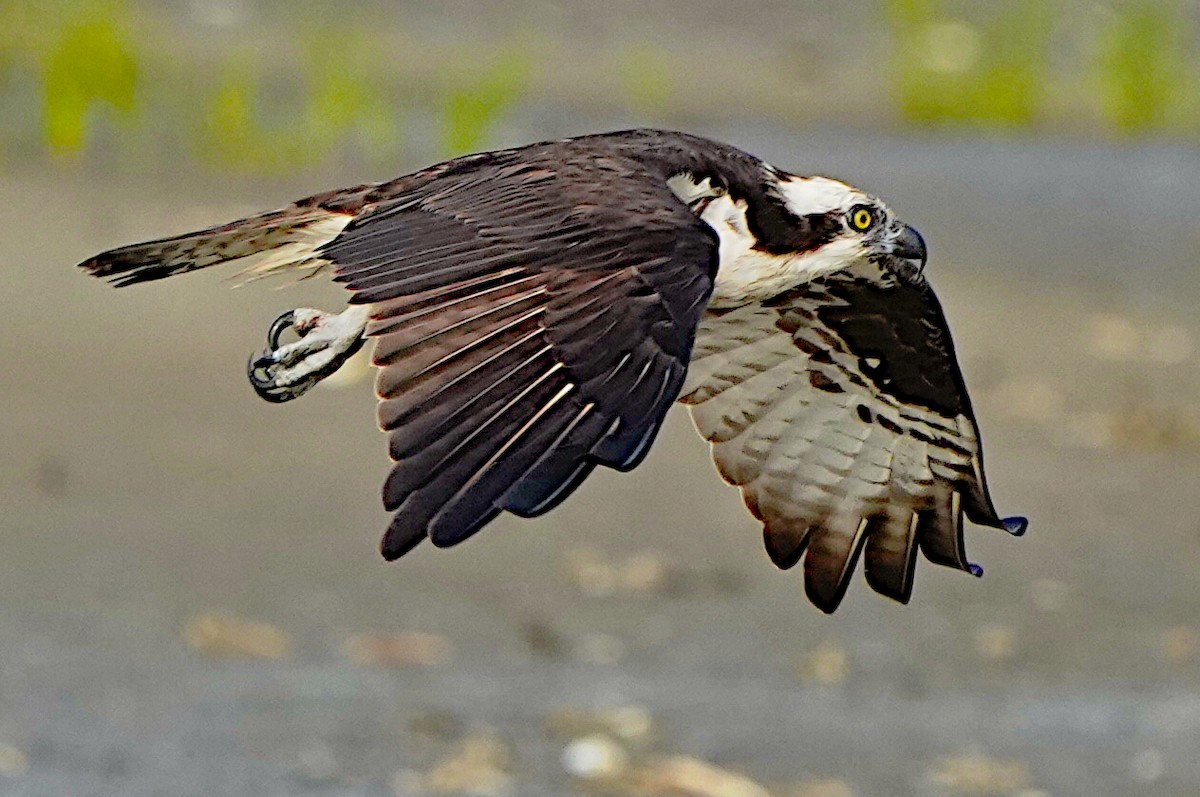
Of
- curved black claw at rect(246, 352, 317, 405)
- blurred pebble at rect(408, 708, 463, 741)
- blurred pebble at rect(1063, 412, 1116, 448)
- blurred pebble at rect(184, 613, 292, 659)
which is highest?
curved black claw at rect(246, 352, 317, 405)

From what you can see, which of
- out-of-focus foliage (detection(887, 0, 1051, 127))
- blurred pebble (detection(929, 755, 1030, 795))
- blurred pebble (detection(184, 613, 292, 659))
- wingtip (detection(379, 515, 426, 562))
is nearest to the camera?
wingtip (detection(379, 515, 426, 562))

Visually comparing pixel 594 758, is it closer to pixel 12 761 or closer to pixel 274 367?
pixel 12 761

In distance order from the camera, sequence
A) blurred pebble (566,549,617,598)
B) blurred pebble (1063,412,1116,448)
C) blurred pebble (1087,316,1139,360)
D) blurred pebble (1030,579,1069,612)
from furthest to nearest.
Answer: blurred pebble (1087,316,1139,360), blurred pebble (1063,412,1116,448), blurred pebble (1030,579,1069,612), blurred pebble (566,549,617,598)

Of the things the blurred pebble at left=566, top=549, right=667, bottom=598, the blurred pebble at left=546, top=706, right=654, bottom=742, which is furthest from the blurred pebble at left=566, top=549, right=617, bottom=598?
the blurred pebble at left=546, top=706, right=654, bottom=742

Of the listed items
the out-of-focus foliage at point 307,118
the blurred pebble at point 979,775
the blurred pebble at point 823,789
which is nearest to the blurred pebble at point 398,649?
the blurred pebble at point 823,789

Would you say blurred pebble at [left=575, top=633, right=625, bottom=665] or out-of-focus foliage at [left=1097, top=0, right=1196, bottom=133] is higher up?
blurred pebble at [left=575, top=633, right=625, bottom=665]

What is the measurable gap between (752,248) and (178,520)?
330cm

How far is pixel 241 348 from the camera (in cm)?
962

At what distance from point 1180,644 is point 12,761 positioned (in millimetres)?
3334

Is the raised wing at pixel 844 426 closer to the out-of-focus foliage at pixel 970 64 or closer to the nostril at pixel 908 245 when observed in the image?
the nostril at pixel 908 245

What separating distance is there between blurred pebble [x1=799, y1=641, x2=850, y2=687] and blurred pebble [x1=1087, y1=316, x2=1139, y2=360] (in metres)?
3.05

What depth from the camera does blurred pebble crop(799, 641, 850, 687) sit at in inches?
293

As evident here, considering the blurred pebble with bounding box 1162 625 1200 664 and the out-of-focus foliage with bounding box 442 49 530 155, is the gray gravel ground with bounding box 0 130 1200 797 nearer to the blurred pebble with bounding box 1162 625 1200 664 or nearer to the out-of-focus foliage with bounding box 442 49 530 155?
the blurred pebble with bounding box 1162 625 1200 664

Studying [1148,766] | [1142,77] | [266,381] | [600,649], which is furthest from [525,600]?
[1142,77]
